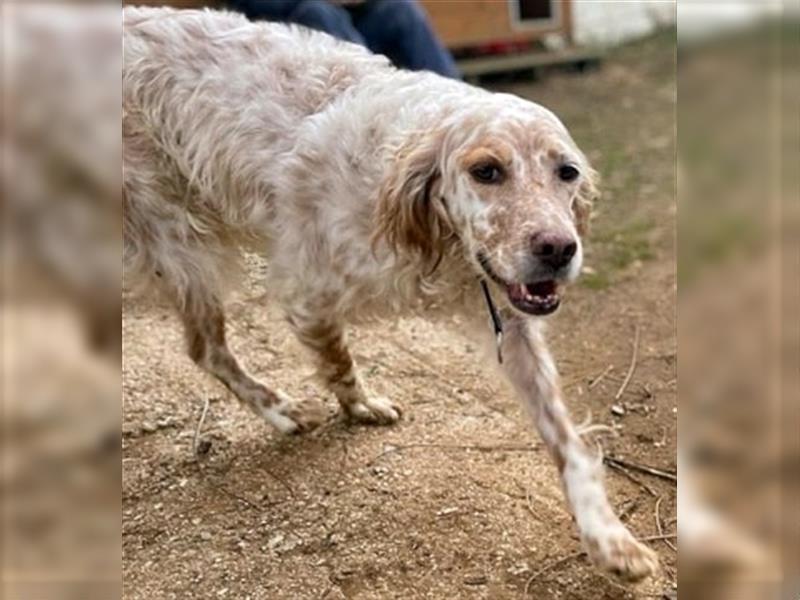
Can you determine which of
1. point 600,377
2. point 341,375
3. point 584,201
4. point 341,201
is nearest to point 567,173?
point 584,201

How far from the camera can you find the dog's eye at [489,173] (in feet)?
7.37

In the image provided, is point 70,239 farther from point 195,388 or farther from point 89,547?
point 195,388

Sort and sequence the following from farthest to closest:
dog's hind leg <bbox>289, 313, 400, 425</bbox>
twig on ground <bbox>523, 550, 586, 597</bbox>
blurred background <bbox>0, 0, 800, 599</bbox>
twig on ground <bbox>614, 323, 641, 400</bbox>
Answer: twig on ground <bbox>614, 323, 641, 400</bbox> < dog's hind leg <bbox>289, 313, 400, 425</bbox> < twig on ground <bbox>523, 550, 586, 597</bbox> < blurred background <bbox>0, 0, 800, 599</bbox>

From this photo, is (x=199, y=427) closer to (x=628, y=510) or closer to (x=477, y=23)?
(x=628, y=510)

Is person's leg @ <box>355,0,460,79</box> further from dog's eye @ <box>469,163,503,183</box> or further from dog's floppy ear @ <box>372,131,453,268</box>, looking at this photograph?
dog's eye @ <box>469,163,503,183</box>

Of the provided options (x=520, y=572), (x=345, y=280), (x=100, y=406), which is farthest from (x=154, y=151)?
(x=100, y=406)

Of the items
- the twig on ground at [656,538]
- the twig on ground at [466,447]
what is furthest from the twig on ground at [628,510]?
the twig on ground at [466,447]

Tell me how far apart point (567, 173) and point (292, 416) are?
4.04ft

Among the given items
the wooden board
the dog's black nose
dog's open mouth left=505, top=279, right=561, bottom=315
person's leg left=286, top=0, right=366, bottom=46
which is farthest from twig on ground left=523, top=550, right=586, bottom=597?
the wooden board

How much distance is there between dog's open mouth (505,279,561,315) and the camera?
2.21m

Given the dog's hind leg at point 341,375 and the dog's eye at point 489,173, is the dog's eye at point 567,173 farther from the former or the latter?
the dog's hind leg at point 341,375

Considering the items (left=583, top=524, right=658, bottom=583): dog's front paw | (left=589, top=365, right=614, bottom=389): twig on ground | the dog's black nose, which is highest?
the dog's black nose

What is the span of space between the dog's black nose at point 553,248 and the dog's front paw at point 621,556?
1.96 ft

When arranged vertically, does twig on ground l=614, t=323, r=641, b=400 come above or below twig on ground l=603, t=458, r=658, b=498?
below
